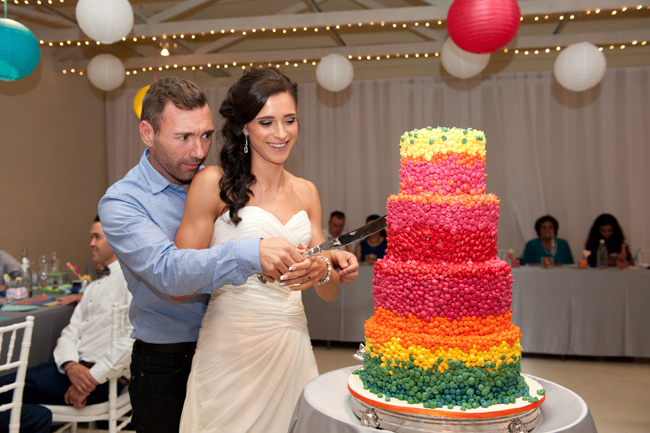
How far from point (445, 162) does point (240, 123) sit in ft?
2.53

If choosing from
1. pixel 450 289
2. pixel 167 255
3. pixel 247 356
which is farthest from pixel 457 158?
pixel 247 356

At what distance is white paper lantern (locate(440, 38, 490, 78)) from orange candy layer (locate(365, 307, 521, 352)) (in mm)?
4928

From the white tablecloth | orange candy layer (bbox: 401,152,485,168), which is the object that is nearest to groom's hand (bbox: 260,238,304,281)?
orange candy layer (bbox: 401,152,485,168)

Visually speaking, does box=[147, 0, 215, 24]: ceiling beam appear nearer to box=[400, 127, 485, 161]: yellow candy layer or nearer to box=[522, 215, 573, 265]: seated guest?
box=[522, 215, 573, 265]: seated guest

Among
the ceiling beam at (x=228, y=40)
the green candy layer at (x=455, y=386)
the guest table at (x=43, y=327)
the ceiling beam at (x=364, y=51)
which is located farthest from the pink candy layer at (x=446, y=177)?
the ceiling beam at (x=228, y=40)

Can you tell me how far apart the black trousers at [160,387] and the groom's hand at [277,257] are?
0.67 metres

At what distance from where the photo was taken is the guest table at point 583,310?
5645 mm

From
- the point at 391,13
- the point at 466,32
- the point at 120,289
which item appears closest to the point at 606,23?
the point at 391,13

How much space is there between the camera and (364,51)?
289 inches

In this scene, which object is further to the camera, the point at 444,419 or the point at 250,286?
the point at 250,286

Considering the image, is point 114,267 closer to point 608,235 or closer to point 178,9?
point 178,9

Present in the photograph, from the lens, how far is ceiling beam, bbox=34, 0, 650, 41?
222 inches

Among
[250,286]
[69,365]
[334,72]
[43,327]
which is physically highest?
[334,72]

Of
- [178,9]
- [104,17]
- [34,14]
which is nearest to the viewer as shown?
[104,17]
